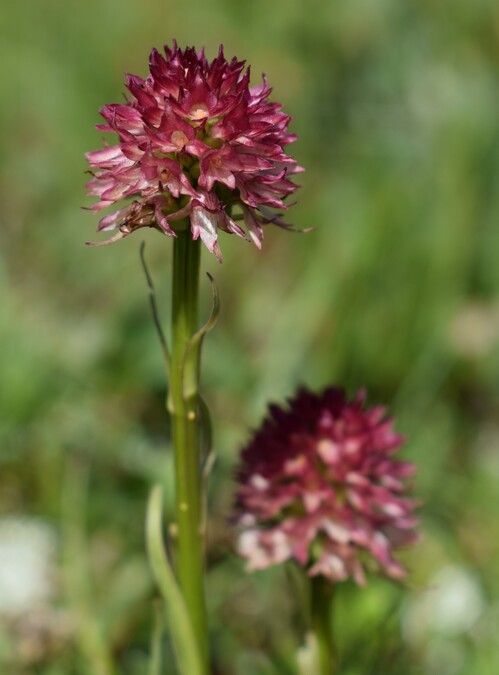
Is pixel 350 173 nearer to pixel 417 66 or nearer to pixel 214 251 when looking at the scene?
pixel 417 66

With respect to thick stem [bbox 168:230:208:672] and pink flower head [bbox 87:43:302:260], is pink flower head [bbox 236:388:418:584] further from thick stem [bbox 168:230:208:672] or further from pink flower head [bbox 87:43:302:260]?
pink flower head [bbox 87:43:302:260]

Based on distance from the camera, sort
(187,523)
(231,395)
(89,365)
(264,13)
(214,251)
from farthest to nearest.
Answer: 1. (264,13)
2. (231,395)
3. (89,365)
4. (187,523)
5. (214,251)

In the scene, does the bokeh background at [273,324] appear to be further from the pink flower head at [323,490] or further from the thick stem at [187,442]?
the thick stem at [187,442]

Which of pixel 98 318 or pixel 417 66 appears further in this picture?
pixel 417 66

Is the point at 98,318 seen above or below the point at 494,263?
below

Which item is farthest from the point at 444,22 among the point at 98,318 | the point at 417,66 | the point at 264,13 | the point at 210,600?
the point at 210,600

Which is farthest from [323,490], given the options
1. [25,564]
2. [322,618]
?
[25,564]
